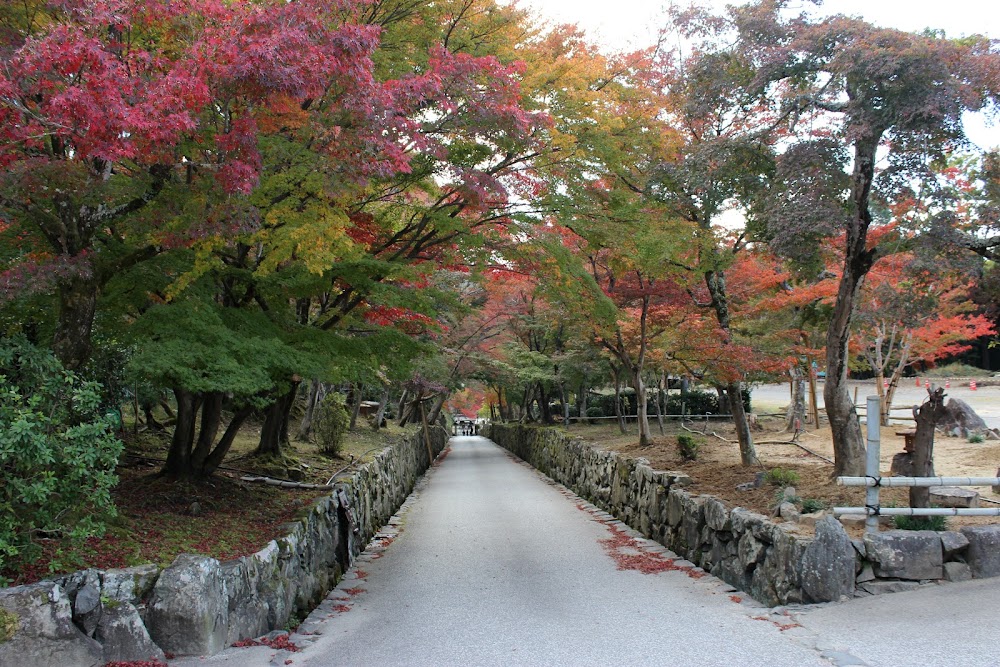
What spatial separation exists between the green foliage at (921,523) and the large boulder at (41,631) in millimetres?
6580

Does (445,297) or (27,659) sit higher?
(445,297)

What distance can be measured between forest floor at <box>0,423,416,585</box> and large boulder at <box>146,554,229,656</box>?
1.89 feet

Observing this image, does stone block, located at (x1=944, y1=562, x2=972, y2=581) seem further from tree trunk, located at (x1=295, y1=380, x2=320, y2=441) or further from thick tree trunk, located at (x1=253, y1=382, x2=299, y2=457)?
tree trunk, located at (x1=295, y1=380, x2=320, y2=441)

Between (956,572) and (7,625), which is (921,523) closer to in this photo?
(956,572)

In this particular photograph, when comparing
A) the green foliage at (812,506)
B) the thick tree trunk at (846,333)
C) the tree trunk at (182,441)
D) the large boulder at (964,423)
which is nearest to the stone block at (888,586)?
the green foliage at (812,506)

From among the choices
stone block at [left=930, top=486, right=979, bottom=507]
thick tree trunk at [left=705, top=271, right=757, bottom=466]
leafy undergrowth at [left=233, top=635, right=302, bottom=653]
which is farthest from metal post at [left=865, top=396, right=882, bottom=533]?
leafy undergrowth at [left=233, top=635, right=302, bottom=653]

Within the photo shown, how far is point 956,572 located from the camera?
19.9ft

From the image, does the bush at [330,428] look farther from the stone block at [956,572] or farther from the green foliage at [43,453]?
the stone block at [956,572]

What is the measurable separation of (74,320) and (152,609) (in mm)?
2492

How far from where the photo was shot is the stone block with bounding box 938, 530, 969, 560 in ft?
19.9

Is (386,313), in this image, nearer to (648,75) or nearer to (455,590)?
(455,590)

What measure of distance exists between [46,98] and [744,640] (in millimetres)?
6783

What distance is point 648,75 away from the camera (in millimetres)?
10867

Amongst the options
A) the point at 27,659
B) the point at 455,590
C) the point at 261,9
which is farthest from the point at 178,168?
the point at 455,590
